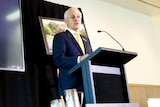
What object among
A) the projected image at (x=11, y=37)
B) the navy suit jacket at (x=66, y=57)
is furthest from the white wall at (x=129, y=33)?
the navy suit jacket at (x=66, y=57)

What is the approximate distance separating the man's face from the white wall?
3.22 feet

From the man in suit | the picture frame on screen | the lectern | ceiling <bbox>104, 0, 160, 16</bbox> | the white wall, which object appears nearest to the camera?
the lectern

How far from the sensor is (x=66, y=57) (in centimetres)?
243

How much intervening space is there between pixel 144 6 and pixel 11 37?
2.74 m

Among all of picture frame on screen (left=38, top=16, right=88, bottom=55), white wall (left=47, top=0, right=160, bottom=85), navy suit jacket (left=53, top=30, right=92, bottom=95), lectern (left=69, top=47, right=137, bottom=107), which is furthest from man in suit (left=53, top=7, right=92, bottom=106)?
white wall (left=47, top=0, right=160, bottom=85)

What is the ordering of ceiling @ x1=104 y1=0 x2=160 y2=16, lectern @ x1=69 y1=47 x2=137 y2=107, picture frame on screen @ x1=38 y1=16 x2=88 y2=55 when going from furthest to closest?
ceiling @ x1=104 y1=0 x2=160 y2=16
picture frame on screen @ x1=38 y1=16 x2=88 y2=55
lectern @ x1=69 y1=47 x2=137 y2=107

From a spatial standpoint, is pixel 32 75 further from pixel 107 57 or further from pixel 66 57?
pixel 107 57

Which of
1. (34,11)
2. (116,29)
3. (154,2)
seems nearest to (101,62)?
(34,11)

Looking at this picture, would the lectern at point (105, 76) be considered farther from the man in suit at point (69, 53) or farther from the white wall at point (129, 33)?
the white wall at point (129, 33)

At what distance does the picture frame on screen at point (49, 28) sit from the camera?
120 inches

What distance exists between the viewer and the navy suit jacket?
238cm

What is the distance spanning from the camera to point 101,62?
7.00ft

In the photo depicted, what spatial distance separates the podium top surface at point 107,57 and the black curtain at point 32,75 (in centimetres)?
81

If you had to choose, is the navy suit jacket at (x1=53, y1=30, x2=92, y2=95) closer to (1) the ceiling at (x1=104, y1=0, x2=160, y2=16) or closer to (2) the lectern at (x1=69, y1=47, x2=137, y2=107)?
(2) the lectern at (x1=69, y1=47, x2=137, y2=107)
